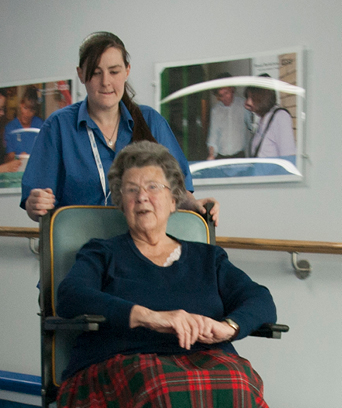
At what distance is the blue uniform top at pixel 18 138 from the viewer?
10.2 ft

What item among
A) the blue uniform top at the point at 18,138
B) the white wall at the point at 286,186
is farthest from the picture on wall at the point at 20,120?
the white wall at the point at 286,186

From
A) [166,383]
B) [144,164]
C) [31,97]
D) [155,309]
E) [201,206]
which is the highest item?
[31,97]

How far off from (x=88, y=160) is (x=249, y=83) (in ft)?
3.70

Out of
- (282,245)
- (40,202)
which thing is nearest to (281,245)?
(282,245)

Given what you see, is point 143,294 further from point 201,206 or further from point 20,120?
point 20,120

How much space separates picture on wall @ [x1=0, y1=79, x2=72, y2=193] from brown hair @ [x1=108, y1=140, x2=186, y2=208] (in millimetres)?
1504

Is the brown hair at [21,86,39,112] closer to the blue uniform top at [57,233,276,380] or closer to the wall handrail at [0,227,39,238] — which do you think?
the wall handrail at [0,227,39,238]

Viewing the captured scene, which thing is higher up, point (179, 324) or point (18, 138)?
point (18, 138)

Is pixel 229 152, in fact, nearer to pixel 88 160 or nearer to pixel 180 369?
pixel 88 160

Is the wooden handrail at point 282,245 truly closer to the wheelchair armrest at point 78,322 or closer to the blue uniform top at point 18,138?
the wheelchair armrest at point 78,322

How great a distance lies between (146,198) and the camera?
5.16 feet

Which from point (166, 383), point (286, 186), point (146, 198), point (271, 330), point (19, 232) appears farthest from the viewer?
point (19, 232)

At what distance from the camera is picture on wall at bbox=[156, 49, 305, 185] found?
2.47 metres

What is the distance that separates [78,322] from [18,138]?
6.95 ft
